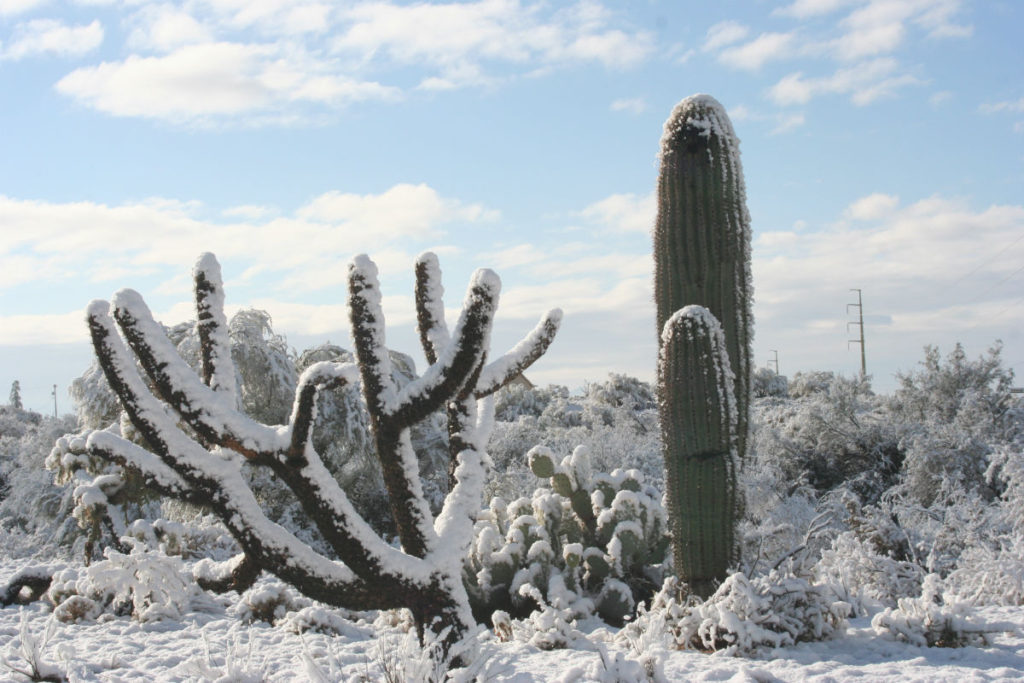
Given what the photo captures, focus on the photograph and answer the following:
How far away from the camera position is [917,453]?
34.0 ft

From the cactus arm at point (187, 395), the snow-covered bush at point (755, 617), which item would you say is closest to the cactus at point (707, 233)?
the snow-covered bush at point (755, 617)

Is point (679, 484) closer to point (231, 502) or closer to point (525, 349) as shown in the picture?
point (525, 349)

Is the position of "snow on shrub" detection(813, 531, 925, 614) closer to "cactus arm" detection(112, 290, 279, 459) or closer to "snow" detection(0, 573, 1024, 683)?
"snow" detection(0, 573, 1024, 683)

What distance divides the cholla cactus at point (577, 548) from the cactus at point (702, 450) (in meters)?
0.68

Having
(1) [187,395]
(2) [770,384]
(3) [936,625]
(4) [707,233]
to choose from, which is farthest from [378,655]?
(2) [770,384]

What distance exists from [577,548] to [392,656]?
2752mm

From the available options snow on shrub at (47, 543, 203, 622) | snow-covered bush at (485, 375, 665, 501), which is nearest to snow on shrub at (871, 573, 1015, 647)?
snow-covered bush at (485, 375, 665, 501)

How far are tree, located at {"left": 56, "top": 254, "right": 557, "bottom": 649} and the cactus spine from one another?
1871 millimetres

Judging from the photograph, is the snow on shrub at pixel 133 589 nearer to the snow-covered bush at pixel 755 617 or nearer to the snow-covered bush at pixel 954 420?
the snow-covered bush at pixel 755 617

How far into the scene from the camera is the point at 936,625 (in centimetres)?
479

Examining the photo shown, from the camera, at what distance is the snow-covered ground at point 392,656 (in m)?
3.80

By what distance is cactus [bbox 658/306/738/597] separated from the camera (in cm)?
552

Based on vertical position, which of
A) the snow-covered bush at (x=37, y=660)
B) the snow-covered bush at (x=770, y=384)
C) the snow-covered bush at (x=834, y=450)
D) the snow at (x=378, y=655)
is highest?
the snow-covered bush at (x=770, y=384)

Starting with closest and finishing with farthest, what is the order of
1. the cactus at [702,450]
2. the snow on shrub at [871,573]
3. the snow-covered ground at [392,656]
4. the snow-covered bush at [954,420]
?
the snow-covered ground at [392,656], the cactus at [702,450], the snow on shrub at [871,573], the snow-covered bush at [954,420]
